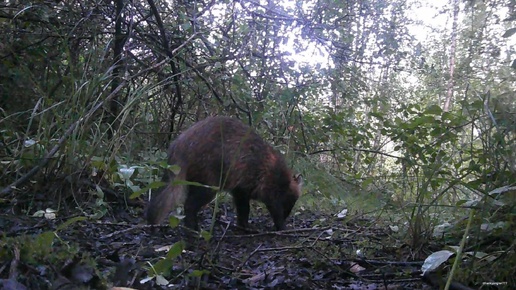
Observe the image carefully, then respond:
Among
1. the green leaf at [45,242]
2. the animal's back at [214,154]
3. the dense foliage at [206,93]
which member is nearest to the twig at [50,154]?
the dense foliage at [206,93]

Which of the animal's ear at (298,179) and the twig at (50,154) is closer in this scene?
the twig at (50,154)

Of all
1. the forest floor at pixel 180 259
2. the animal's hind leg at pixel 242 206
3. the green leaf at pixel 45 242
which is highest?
the green leaf at pixel 45 242

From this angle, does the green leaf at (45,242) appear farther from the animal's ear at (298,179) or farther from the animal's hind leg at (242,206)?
the animal's ear at (298,179)

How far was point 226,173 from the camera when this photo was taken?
417 cm

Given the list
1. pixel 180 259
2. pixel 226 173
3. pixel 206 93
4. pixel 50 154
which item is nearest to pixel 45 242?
pixel 180 259

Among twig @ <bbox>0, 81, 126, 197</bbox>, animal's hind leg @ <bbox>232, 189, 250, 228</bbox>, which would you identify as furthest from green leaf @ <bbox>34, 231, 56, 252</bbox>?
animal's hind leg @ <bbox>232, 189, 250, 228</bbox>

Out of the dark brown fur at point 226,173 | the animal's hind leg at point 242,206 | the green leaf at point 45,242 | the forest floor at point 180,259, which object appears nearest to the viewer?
the forest floor at point 180,259

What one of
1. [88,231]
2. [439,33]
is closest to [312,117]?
[88,231]

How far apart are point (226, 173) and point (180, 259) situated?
1.31 m

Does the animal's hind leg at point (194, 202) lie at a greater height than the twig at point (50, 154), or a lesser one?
lesser

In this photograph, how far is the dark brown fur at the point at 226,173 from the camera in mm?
4348

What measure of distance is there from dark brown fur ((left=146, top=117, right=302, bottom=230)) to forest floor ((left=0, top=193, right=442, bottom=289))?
277mm

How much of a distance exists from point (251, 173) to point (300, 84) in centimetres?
177

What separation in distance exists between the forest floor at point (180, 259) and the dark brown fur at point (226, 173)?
0.28 m
